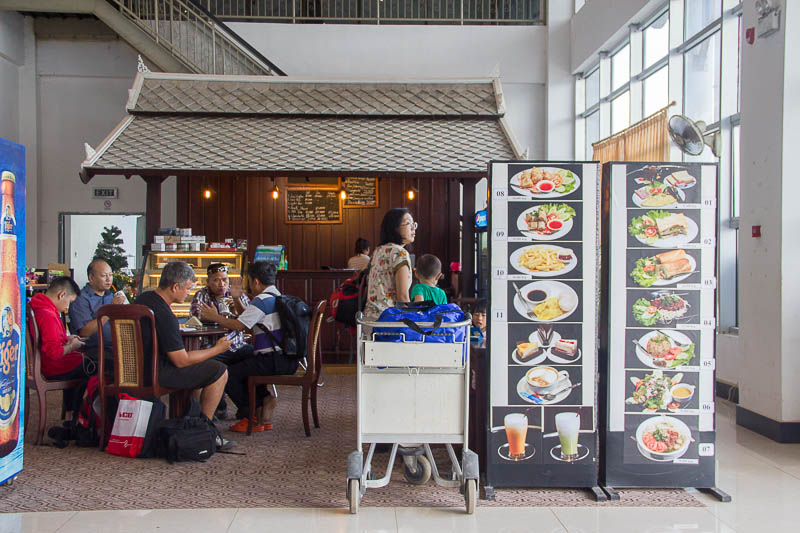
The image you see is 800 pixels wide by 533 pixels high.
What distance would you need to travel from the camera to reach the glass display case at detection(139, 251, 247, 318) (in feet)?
27.0

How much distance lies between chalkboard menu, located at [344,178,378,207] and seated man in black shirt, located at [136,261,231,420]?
21.7 feet

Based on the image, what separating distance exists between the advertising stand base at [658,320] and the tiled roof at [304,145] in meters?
4.25

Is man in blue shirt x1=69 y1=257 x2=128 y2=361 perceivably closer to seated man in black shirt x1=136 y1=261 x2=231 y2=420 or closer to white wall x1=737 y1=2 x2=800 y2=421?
seated man in black shirt x1=136 y1=261 x2=231 y2=420

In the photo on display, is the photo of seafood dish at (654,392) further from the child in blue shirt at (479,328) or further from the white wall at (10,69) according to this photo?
the white wall at (10,69)

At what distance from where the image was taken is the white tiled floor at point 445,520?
3459mm

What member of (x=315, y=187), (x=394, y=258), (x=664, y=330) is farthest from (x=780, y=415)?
(x=315, y=187)

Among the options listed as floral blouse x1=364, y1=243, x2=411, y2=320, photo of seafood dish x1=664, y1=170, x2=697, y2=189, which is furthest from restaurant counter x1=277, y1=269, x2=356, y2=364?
photo of seafood dish x1=664, y1=170, x2=697, y2=189

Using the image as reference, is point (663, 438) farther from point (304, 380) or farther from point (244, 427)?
point (244, 427)

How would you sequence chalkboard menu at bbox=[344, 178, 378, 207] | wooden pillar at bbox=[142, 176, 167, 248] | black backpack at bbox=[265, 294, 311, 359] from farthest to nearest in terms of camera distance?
1. chalkboard menu at bbox=[344, 178, 378, 207]
2. wooden pillar at bbox=[142, 176, 167, 248]
3. black backpack at bbox=[265, 294, 311, 359]

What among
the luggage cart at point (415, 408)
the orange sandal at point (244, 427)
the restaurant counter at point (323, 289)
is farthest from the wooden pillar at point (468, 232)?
the luggage cart at point (415, 408)

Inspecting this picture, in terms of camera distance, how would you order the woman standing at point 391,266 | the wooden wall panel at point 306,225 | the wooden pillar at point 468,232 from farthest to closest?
the wooden wall panel at point 306,225
the wooden pillar at point 468,232
the woman standing at point 391,266

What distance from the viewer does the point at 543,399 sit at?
397 cm

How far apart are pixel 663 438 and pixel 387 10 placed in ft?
36.0

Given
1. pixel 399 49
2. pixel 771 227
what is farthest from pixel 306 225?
pixel 771 227
